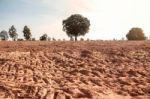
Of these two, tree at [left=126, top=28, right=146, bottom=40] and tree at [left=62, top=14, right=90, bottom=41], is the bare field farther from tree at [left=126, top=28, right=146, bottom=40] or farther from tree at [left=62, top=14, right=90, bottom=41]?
tree at [left=62, top=14, right=90, bottom=41]

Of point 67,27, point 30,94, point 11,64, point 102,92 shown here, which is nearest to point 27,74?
point 11,64

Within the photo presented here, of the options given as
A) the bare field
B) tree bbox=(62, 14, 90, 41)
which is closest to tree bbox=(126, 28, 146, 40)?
tree bbox=(62, 14, 90, 41)

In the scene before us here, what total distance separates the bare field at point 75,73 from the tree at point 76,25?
21974mm

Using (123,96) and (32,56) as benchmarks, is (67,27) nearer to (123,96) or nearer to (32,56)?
(32,56)

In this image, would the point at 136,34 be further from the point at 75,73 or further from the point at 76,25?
the point at 75,73

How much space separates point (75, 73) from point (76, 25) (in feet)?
89.5

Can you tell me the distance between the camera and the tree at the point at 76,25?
3884 centimetres

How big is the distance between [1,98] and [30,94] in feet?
2.74

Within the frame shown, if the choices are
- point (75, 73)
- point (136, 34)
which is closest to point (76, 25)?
point (136, 34)

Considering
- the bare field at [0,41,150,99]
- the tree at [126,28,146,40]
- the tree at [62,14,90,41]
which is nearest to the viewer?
the bare field at [0,41,150,99]

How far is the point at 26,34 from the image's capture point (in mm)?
43094

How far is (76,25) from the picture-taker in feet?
A: 127

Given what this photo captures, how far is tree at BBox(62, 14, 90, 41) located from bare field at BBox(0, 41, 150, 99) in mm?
21974

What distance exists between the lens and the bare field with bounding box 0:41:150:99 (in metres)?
9.44
